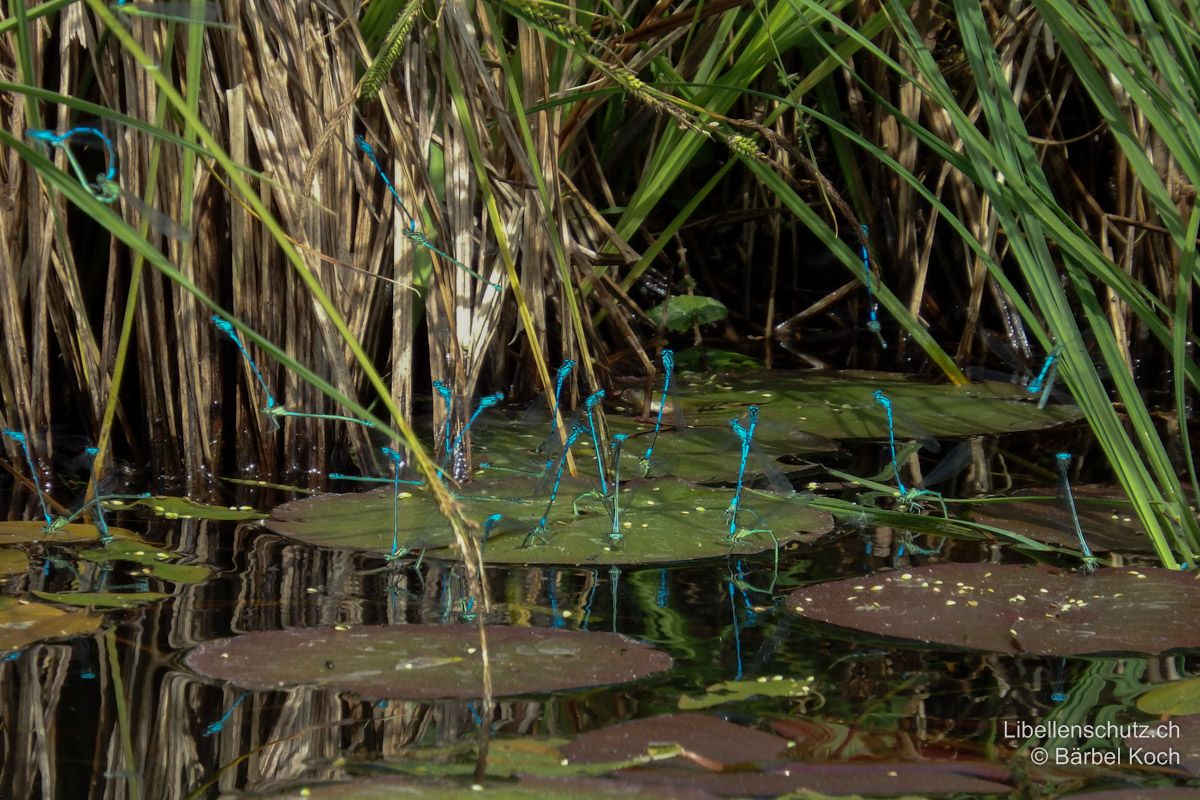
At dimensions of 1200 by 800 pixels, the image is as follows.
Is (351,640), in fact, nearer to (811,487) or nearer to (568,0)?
(811,487)

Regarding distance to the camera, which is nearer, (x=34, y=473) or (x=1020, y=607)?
(x=1020, y=607)

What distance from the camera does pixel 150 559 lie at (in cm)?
198

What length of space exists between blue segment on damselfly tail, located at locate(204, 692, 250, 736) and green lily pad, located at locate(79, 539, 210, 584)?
472 mm

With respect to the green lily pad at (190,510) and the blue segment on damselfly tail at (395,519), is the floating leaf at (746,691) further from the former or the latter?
the green lily pad at (190,510)

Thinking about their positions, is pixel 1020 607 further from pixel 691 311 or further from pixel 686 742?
pixel 691 311

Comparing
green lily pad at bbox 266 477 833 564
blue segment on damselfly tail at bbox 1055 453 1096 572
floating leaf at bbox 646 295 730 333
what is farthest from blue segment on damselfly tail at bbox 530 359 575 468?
floating leaf at bbox 646 295 730 333

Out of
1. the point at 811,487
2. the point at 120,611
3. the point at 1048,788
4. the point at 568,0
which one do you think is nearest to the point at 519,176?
the point at 568,0

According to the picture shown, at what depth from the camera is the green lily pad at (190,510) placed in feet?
7.35

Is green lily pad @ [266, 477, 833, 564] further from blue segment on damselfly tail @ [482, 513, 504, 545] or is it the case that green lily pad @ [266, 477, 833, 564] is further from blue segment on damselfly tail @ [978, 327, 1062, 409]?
blue segment on damselfly tail @ [978, 327, 1062, 409]

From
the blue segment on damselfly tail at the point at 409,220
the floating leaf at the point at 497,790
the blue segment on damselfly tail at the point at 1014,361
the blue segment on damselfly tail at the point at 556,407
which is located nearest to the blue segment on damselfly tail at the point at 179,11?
the floating leaf at the point at 497,790

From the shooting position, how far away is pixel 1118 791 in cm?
123

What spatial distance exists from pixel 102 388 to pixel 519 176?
2.77 feet

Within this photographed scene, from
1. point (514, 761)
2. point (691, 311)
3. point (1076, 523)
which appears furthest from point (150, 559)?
point (691, 311)

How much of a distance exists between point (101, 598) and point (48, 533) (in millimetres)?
355
